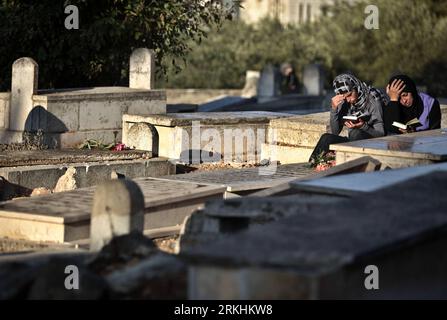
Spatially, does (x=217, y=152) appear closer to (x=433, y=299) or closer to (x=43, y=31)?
(x=43, y=31)

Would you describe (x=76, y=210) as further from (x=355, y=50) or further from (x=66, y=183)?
(x=355, y=50)

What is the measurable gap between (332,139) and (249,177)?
1.20 m

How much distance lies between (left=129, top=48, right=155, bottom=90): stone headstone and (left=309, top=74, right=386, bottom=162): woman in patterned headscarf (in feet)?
14.6

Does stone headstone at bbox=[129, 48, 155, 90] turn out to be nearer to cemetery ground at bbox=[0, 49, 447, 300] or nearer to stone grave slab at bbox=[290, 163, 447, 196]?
cemetery ground at bbox=[0, 49, 447, 300]

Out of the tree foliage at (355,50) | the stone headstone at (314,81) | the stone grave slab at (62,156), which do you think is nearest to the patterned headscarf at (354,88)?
the stone grave slab at (62,156)

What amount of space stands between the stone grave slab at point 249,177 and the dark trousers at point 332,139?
0.71ft

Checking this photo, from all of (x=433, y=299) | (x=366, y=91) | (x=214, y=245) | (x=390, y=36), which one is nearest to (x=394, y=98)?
(x=366, y=91)

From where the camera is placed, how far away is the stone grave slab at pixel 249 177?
11.2 metres

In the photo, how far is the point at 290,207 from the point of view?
817 cm

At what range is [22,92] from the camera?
15.0 m

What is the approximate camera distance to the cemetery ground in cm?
641

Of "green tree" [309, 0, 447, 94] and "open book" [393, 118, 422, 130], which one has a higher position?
"green tree" [309, 0, 447, 94]

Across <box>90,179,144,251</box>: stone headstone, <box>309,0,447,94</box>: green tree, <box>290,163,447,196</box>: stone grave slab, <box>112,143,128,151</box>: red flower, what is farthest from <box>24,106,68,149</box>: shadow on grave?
<box>309,0,447,94</box>: green tree

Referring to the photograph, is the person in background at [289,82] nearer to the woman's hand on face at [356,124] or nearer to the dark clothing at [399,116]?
the dark clothing at [399,116]
